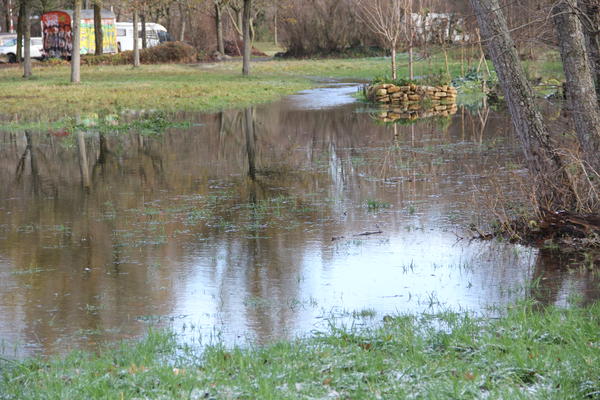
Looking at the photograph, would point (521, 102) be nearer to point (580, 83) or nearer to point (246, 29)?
point (580, 83)

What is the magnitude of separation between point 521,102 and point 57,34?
167ft

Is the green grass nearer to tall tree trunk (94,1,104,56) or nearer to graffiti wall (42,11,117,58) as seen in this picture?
tall tree trunk (94,1,104,56)

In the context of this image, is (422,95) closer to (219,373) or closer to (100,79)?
(100,79)

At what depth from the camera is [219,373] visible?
5543 mm

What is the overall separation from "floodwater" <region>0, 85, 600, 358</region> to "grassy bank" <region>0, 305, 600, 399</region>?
2.19 feet

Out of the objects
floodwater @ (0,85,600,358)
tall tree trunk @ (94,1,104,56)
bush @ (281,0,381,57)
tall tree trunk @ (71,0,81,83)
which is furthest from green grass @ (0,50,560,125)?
bush @ (281,0,381,57)

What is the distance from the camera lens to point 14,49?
58812 mm

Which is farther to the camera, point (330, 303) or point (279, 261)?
point (279, 261)

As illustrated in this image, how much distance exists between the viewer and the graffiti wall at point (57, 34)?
55.8 m

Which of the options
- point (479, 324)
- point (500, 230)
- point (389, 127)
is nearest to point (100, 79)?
point (389, 127)

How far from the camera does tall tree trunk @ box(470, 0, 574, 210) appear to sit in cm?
1036

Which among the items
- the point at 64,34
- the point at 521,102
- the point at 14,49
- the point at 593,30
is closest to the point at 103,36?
the point at 64,34

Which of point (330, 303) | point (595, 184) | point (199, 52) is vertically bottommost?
point (330, 303)

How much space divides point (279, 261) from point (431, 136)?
38.6 feet
